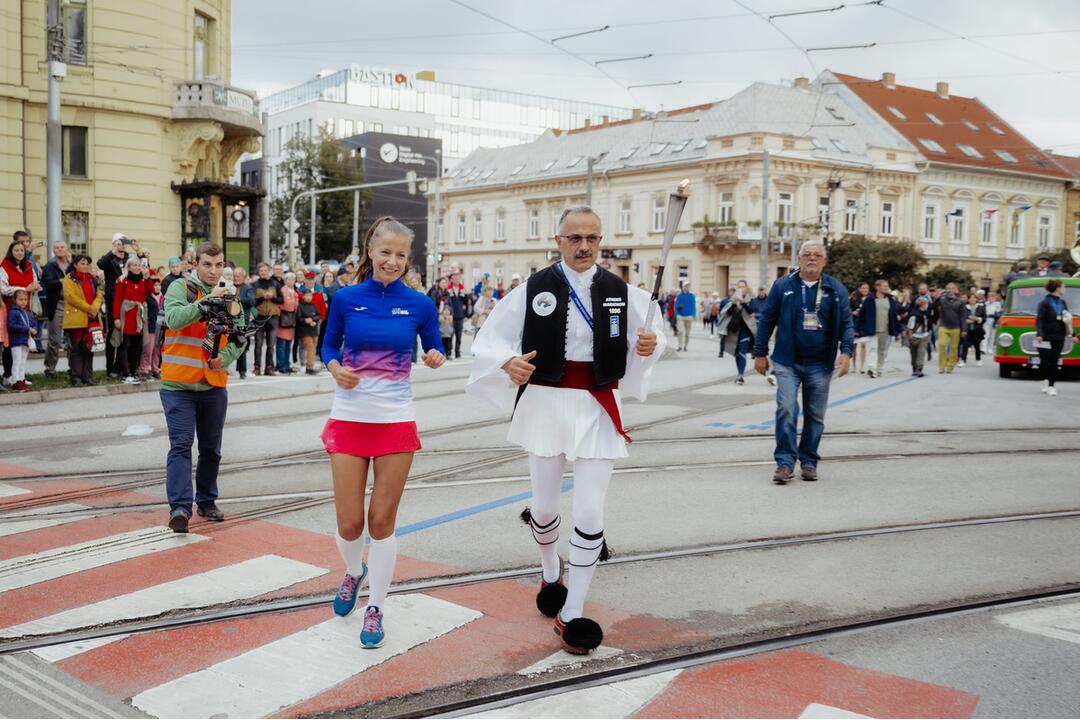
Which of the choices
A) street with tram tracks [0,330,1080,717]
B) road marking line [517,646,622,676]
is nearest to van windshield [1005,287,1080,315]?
street with tram tracks [0,330,1080,717]

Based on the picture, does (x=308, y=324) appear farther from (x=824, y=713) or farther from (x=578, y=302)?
(x=824, y=713)

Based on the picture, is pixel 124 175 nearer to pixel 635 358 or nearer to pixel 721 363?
pixel 721 363

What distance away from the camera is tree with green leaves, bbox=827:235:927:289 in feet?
167

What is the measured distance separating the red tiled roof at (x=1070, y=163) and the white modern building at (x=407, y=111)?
111ft

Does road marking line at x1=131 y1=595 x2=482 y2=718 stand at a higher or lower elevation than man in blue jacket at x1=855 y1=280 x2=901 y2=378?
lower

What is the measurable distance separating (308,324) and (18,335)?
5.60 m

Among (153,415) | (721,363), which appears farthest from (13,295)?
(721,363)

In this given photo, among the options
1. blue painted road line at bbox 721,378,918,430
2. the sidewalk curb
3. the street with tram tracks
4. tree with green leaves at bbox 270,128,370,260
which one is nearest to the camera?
the street with tram tracks

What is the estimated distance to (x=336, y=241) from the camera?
5925 centimetres

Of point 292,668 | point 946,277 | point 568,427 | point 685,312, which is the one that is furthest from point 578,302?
point 946,277

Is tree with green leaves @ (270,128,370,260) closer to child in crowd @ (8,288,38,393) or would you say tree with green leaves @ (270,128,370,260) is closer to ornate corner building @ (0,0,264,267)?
ornate corner building @ (0,0,264,267)

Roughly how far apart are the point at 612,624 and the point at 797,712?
1.20 metres

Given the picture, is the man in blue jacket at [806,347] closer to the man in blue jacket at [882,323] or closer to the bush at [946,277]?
the man in blue jacket at [882,323]

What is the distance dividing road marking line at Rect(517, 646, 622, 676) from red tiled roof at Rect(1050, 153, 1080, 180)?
240 ft
